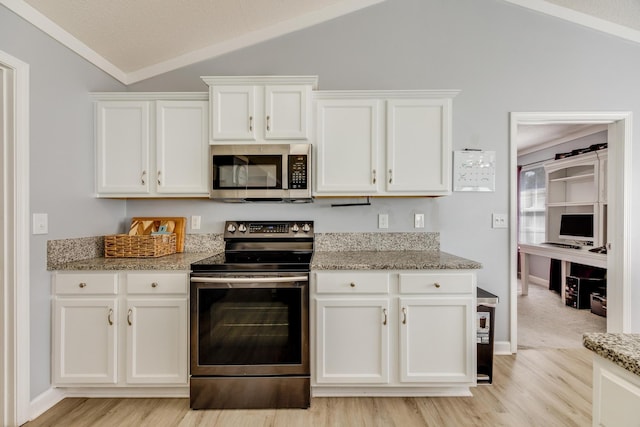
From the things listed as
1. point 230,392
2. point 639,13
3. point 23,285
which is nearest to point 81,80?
point 23,285

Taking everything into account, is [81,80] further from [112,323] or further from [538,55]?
[538,55]

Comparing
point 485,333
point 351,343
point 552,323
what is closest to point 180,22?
point 351,343

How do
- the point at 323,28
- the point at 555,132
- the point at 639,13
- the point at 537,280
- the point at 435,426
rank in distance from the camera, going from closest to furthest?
the point at 435,426
the point at 639,13
the point at 323,28
the point at 555,132
the point at 537,280

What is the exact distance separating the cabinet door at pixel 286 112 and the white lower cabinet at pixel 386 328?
104 cm

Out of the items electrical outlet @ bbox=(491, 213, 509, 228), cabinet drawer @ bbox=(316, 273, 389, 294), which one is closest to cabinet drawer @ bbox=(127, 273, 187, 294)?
cabinet drawer @ bbox=(316, 273, 389, 294)

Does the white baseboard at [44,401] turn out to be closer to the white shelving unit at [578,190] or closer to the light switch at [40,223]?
the light switch at [40,223]

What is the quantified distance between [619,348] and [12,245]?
2742 millimetres

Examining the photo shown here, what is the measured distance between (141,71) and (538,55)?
3.38 metres

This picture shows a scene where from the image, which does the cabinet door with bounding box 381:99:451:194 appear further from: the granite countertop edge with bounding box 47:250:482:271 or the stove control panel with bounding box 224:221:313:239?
the stove control panel with bounding box 224:221:313:239

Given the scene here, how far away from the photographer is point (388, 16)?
110 inches

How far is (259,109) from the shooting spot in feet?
7.80

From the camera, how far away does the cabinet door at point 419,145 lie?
7.92ft

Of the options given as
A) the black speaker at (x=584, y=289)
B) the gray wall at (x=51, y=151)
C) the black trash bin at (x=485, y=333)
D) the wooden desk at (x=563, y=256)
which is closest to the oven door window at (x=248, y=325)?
the gray wall at (x=51, y=151)

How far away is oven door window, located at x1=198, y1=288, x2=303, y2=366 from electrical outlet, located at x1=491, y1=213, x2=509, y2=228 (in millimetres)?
1838
